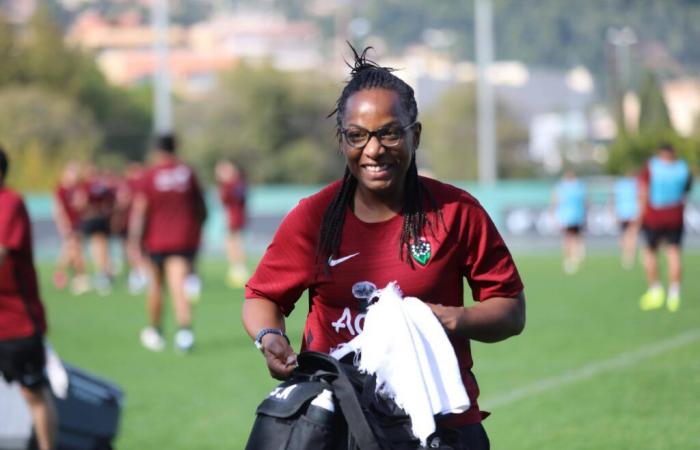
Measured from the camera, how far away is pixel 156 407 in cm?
1071

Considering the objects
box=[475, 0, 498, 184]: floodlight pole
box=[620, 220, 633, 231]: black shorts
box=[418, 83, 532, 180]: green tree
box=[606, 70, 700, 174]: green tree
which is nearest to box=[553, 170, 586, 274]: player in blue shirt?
box=[620, 220, 633, 231]: black shorts

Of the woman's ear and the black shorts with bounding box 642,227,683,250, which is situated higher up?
the woman's ear

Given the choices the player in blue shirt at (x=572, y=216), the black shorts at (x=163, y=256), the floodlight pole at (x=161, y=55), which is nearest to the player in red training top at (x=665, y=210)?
the black shorts at (x=163, y=256)

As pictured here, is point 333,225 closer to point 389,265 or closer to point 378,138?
point 389,265

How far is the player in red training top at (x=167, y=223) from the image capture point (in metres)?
14.4

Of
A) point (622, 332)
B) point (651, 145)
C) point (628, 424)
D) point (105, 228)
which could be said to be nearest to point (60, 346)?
point (622, 332)

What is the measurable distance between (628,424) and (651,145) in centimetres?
4962

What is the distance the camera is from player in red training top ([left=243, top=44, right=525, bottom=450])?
3.97 m

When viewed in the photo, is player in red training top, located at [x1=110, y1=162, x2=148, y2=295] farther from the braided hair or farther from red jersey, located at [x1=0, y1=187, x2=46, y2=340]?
the braided hair

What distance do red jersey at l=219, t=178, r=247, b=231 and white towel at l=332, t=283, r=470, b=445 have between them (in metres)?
22.8

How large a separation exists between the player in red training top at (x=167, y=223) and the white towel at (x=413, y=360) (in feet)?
34.7

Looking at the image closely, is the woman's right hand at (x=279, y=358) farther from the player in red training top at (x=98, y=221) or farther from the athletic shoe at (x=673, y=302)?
the player in red training top at (x=98, y=221)

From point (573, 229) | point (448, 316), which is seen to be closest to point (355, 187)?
point (448, 316)

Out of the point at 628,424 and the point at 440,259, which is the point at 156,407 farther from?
the point at 440,259
